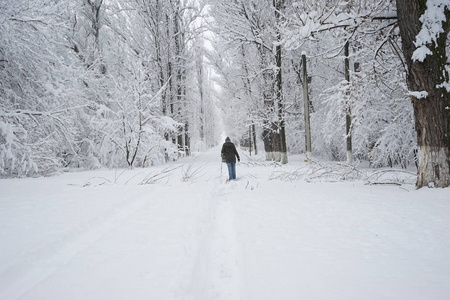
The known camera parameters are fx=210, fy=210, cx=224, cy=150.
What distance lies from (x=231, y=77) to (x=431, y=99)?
466 inches

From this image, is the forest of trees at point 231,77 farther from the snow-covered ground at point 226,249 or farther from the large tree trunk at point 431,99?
the snow-covered ground at point 226,249

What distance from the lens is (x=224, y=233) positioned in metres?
2.64

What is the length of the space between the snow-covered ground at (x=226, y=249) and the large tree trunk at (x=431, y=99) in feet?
1.72

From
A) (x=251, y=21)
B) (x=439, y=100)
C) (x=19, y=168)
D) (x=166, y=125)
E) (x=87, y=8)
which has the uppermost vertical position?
(x=87, y=8)

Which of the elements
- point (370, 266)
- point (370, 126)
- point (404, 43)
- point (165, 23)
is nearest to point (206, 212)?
point (370, 266)

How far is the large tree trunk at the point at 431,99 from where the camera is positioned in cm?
380

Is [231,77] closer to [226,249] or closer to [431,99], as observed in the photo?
[431,99]

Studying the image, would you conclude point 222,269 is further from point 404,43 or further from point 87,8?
point 87,8

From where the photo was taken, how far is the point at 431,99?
3848 mm

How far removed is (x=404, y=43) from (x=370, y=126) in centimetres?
707

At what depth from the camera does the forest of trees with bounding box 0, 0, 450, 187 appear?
158 inches

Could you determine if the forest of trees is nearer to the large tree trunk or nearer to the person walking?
the large tree trunk

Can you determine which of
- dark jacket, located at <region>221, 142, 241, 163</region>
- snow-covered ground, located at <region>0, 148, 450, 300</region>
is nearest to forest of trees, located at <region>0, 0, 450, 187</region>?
snow-covered ground, located at <region>0, 148, 450, 300</region>

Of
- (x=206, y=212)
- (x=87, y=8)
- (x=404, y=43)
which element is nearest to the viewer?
(x=206, y=212)
